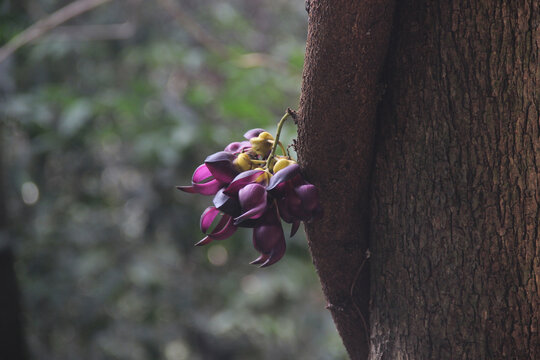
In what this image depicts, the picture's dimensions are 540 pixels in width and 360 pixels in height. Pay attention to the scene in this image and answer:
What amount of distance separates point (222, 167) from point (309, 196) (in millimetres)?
137

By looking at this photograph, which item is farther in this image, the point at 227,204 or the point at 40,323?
the point at 40,323

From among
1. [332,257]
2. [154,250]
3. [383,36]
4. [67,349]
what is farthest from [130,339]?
[383,36]

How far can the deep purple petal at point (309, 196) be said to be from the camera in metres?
0.68

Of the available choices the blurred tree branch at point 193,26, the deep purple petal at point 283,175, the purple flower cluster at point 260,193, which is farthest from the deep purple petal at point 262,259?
the blurred tree branch at point 193,26

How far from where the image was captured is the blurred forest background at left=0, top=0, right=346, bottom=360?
2.74 metres

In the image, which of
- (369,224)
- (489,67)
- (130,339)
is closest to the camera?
(489,67)

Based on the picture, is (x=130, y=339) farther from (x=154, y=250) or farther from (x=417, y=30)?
(x=417, y=30)

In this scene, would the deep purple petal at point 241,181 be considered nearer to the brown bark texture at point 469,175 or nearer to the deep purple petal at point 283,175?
the deep purple petal at point 283,175

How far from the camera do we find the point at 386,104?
73 centimetres

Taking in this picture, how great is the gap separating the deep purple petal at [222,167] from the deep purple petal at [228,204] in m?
0.03

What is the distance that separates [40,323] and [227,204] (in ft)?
11.5

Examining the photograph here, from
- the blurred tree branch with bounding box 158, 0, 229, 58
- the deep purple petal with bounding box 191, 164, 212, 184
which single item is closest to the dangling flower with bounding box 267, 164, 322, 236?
the deep purple petal with bounding box 191, 164, 212, 184

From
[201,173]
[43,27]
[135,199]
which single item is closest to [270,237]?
[201,173]

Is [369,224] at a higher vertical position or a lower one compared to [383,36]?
lower
